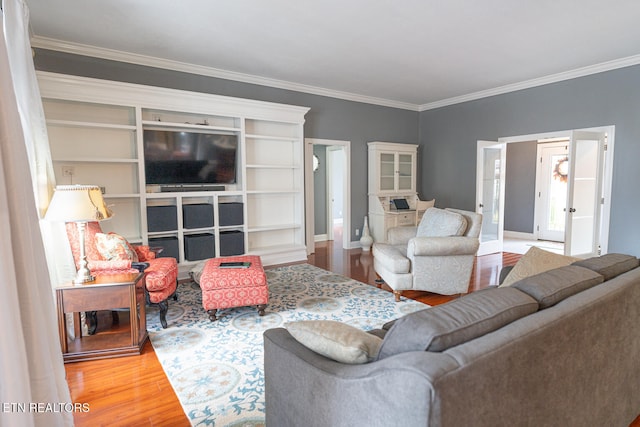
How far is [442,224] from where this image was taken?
155 inches

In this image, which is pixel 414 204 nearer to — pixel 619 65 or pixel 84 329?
pixel 619 65

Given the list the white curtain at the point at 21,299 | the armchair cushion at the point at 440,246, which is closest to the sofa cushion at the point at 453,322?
the white curtain at the point at 21,299

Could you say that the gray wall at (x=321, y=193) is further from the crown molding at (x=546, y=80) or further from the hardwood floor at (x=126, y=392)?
the hardwood floor at (x=126, y=392)

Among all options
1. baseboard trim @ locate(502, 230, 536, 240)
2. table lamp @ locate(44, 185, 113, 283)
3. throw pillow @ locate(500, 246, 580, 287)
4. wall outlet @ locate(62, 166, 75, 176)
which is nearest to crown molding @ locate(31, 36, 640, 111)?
wall outlet @ locate(62, 166, 75, 176)

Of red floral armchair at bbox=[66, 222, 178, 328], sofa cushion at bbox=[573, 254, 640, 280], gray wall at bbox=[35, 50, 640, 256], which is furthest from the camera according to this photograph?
gray wall at bbox=[35, 50, 640, 256]

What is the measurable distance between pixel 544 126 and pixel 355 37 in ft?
11.6

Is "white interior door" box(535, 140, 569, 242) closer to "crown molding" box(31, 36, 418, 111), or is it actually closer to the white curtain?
"crown molding" box(31, 36, 418, 111)

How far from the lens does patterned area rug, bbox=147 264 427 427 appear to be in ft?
6.66

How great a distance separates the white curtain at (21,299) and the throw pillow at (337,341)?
0.83m

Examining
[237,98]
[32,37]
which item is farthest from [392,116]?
[32,37]

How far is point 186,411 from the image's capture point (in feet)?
6.44

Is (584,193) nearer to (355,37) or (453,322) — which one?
(355,37)

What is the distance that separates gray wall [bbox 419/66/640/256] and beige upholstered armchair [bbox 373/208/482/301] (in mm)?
2488

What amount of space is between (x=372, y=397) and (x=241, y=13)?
3432mm
